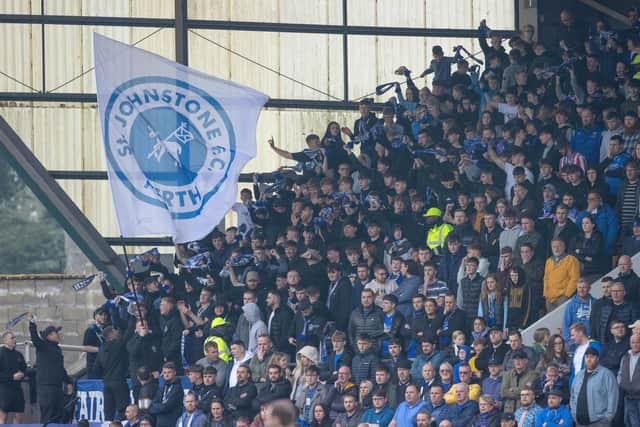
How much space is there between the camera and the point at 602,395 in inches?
573

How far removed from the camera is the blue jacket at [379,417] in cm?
1636

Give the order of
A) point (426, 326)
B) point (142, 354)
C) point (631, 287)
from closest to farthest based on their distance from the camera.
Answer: point (631, 287), point (426, 326), point (142, 354)

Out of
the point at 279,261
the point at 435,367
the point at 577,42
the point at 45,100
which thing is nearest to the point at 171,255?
the point at 45,100

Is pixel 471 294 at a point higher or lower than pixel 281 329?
higher

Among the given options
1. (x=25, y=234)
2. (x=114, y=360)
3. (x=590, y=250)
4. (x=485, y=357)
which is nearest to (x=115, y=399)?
(x=114, y=360)

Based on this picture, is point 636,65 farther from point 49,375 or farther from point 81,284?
point 49,375

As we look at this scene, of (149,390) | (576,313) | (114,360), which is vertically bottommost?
(149,390)

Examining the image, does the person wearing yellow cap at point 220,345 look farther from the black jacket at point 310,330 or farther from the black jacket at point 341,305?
the black jacket at point 341,305

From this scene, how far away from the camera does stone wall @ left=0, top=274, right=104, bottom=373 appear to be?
34.1 metres

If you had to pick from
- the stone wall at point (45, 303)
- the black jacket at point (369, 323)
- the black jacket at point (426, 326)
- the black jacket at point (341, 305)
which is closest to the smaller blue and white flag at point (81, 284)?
the black jacket at point (341, 305)

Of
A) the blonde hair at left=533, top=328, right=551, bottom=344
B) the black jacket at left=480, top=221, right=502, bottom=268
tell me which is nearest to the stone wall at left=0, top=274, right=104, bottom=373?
the black jacket at left=480, top=221, right=502, bottom=268

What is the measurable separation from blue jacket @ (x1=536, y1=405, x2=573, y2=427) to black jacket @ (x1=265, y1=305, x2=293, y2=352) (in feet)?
16.2

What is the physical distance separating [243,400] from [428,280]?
2.58 m

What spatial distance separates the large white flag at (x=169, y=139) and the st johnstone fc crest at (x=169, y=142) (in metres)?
0.01
